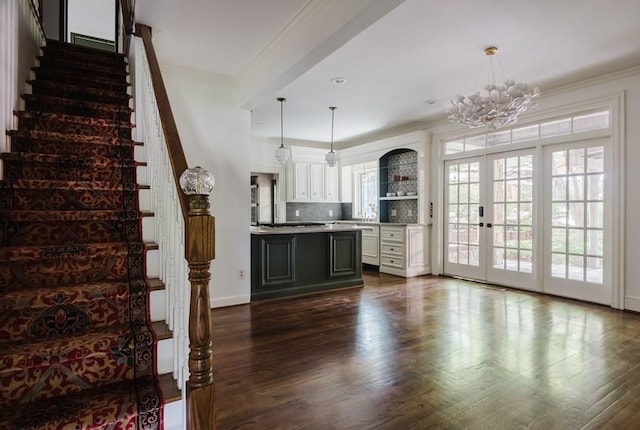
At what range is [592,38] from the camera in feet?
10.7

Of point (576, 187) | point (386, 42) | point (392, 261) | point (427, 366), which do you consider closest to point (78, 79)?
point (386, 42)

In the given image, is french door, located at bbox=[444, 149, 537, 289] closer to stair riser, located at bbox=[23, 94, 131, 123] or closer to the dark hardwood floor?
the dark hardwood floor

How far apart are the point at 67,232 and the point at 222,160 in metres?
2.31

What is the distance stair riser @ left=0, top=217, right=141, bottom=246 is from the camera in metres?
1.97

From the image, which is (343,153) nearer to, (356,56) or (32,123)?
(356,56)

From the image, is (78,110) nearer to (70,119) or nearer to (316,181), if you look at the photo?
(70,119)

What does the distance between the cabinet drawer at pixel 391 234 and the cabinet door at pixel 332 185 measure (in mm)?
1871

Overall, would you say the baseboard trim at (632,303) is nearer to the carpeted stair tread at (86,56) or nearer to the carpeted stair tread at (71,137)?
the carpeted stair tread at (71,137)

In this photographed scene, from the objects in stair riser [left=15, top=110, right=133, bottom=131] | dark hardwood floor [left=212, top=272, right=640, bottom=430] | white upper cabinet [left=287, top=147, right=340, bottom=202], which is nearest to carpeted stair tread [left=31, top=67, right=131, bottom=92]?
stair riser [left=15, top=110, right=133, bottom=131]

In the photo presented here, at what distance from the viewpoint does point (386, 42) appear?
10.9 feet

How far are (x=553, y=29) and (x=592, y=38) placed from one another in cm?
51

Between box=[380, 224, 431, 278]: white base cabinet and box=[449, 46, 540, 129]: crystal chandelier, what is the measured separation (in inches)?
107

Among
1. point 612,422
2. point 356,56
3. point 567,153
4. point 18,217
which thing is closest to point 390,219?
point 567,153

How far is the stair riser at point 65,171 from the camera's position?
2.32 metres
